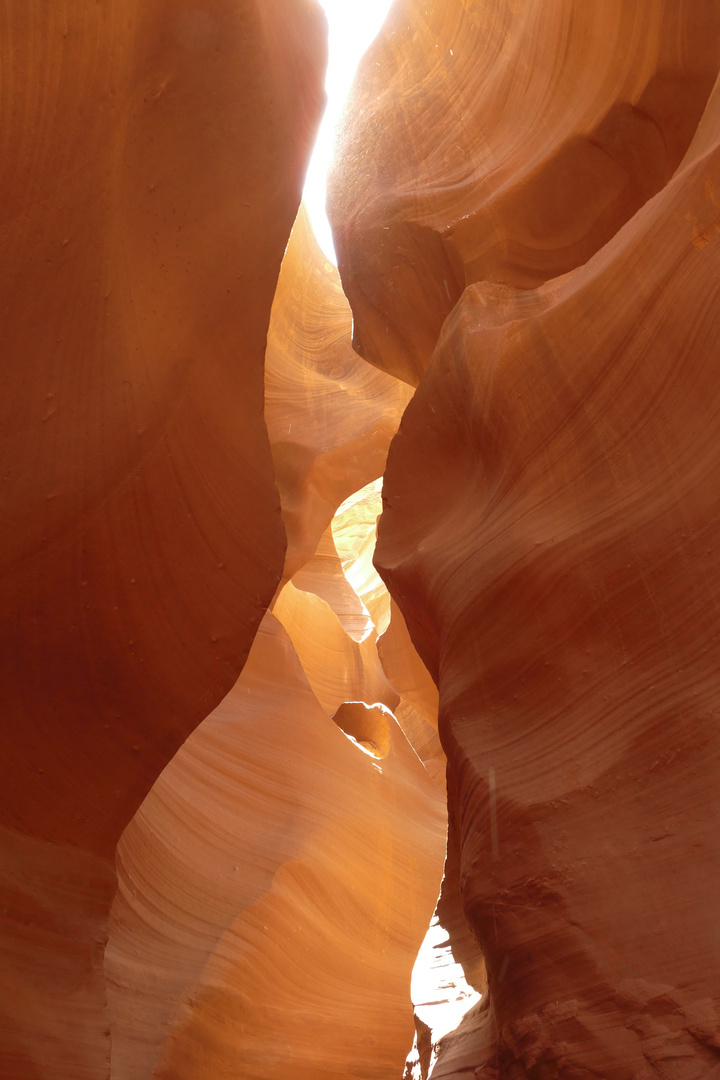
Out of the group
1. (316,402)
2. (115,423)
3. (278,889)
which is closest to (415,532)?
(115,423)

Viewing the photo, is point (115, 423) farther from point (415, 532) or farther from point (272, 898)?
point (272, 898)

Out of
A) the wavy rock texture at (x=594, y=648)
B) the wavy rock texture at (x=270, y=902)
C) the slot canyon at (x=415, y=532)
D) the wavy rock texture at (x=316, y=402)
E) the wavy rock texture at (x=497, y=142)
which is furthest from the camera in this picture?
the wavy rock texture at (x=316, y=402)

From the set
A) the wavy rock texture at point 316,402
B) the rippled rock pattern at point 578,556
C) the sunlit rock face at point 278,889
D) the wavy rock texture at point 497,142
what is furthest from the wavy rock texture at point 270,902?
the wavy rock texture at point 497,142

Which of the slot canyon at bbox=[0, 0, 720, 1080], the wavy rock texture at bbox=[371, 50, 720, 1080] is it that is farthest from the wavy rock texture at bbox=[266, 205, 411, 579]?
the wavy rock texture at bbox=[371, 50, 720, 1080]

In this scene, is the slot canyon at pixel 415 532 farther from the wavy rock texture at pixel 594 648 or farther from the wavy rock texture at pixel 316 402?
the wavy rock texture at pixel 316 402

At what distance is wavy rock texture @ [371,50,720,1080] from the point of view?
8.38 feet

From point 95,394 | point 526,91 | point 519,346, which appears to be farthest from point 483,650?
point 526,91

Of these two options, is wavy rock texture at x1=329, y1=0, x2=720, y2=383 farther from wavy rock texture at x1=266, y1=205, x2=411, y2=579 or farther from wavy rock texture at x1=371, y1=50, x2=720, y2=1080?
wavy rock texture at x1=266, y1=205, x2=411, y2=579

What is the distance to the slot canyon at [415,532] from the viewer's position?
9.09 ft

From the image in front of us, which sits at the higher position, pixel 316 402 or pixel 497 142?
pixel 497 142

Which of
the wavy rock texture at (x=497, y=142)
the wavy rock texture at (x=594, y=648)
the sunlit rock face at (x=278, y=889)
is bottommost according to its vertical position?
the sunlit rock face at (x=278, y=889)

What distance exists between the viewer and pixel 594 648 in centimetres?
315

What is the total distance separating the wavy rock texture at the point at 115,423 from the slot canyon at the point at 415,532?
0.01 meters

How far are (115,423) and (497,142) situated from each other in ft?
9.68
